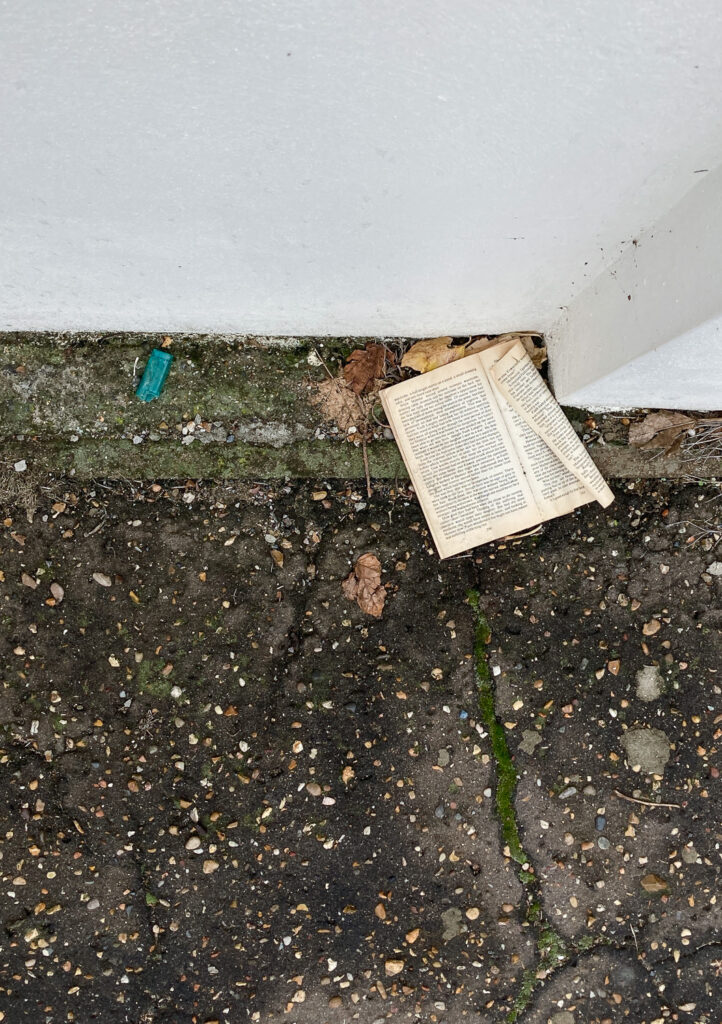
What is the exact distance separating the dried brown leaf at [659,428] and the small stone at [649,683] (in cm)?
71

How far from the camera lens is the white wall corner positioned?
4.26 ft

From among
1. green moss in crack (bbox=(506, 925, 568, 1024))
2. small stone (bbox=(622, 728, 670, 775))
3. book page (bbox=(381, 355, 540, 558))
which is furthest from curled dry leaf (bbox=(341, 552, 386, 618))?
green moss in crack (bbox=(506, 925, 568, 1024))

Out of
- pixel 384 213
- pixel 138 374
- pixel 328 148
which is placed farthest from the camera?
pixel 138 374

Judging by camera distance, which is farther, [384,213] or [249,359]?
[249,359]

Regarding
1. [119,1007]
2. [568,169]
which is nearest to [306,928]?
[119,1007]

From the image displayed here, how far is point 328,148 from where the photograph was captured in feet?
4.06

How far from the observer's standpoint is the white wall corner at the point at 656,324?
130cm

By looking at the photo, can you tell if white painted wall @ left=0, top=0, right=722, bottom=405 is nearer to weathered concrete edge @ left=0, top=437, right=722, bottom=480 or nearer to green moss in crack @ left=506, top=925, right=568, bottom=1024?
weathered concrete edge @ left=0, top=437, right=722, bottom=480

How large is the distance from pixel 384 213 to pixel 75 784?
184 centimetres

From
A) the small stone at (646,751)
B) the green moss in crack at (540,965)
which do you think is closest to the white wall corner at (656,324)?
the small stone at (646,751)

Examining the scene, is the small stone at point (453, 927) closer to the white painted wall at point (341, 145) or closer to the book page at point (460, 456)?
the book page at point (460, 456)

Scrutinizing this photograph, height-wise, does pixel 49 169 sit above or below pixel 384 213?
below

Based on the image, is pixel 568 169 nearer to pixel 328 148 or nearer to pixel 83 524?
pixel 328 148

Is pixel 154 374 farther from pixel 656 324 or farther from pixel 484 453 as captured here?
pixel 656 324
